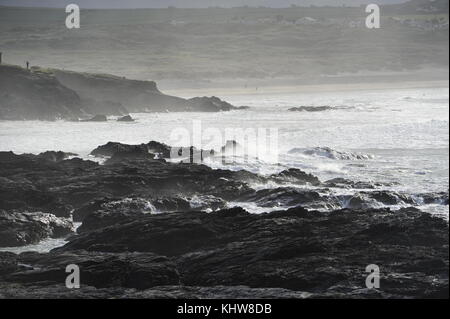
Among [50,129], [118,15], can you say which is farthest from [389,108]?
[118,15]

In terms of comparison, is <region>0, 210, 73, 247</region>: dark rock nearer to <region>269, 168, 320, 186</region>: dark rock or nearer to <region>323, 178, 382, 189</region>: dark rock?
<region>269, 168, 320, 186</region>: dark rock

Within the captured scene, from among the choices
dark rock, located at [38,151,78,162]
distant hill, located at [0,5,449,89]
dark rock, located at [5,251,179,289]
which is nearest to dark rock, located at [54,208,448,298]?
dark rock, located at [5,251,179,289]

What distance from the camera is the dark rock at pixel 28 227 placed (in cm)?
1691

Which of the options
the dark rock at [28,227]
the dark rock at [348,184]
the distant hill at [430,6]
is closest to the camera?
the dark rock at [28,227]

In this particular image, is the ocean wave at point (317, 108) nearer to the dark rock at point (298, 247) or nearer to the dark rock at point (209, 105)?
the dark rock at point (209, 105)

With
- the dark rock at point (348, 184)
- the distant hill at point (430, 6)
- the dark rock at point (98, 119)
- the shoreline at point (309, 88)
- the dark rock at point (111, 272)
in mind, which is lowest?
the dark rock at point (111, 272)

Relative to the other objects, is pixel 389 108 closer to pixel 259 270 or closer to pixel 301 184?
pixel 301 184

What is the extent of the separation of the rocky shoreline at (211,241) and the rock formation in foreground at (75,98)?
34.5 meters

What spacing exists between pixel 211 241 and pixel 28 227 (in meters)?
5.12

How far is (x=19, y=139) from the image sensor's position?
41406 mm

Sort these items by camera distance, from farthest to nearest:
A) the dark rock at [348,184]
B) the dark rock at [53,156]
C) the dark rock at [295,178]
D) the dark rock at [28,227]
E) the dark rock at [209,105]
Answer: the dark rock at [209,105] < the dark rock at [53,156] < the dark rock at [295,178] < the dark rock at [348,184] < the dark rock at [28,227]

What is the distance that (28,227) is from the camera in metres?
17.5

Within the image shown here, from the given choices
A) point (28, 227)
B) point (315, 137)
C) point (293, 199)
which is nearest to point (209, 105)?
point (315, 137)

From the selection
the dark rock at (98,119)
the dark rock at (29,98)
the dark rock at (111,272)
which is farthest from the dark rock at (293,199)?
the dark rock at (29,98)
